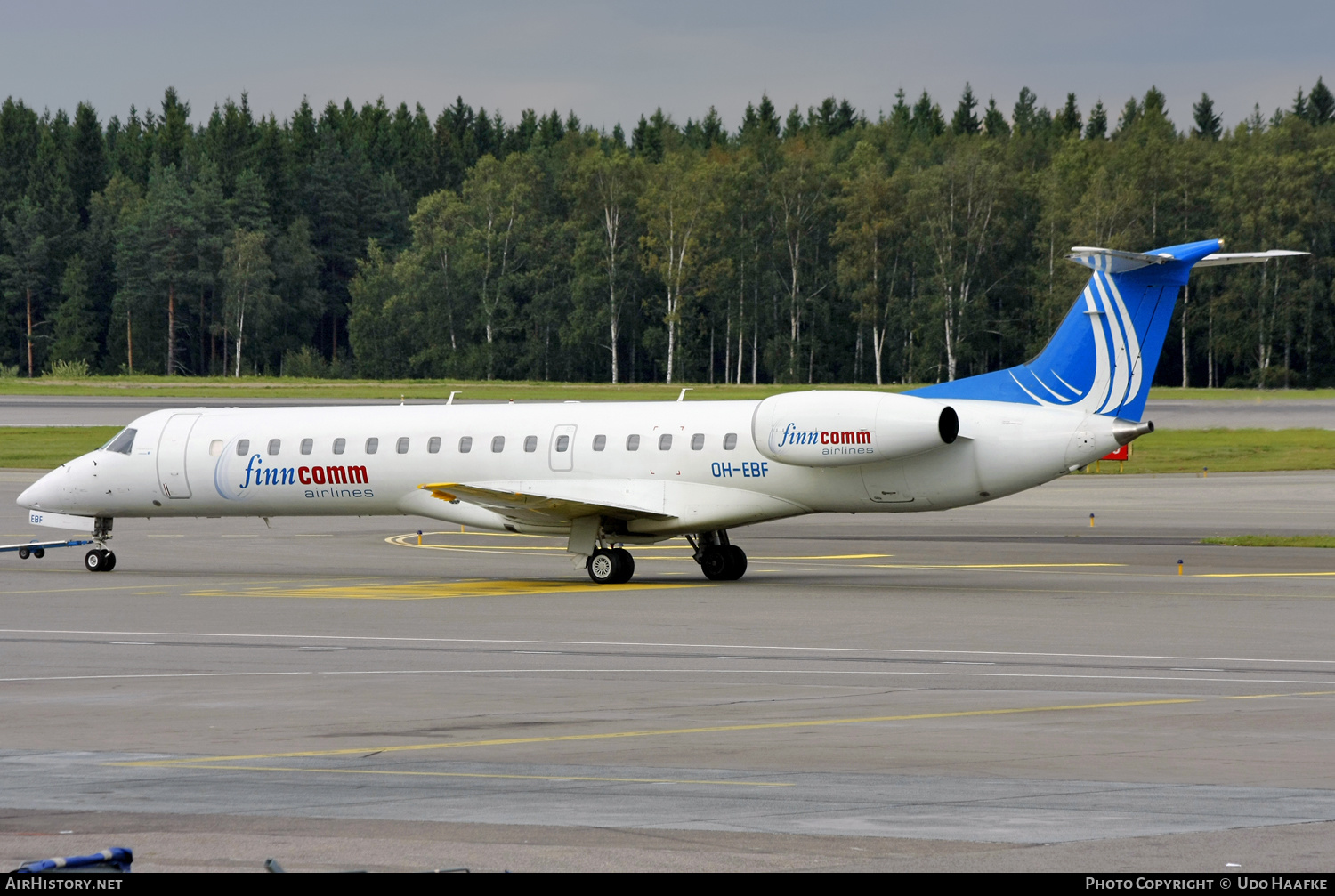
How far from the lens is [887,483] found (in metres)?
25.4

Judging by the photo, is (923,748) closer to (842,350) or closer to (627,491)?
(627,491)

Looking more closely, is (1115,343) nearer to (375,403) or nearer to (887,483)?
(887,483)

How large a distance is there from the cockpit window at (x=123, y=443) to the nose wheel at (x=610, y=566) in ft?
31.7

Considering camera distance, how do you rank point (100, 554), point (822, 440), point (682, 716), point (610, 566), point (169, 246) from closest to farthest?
point (682, 716), point (822, 440), point (610, 566), point (100, 554), point (169, 246)

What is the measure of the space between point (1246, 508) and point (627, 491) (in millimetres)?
20229

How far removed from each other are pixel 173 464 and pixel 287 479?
2408 millimetres

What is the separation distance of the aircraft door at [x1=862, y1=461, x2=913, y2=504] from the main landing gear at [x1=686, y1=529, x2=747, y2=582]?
9.22ft

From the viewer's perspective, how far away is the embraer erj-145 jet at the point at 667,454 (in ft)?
81.9

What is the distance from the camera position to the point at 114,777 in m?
10.9

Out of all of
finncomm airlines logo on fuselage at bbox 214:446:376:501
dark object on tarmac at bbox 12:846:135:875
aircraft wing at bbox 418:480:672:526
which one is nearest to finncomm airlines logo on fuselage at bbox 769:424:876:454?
aircraft wing at bbox 418:480:672:526

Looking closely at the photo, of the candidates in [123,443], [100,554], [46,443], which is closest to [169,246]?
[46,443]

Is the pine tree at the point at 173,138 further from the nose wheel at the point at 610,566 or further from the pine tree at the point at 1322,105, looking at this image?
the nose wheel at the point at 610,566

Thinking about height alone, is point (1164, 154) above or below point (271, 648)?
above

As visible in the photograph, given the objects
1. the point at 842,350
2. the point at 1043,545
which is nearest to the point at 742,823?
the point at 1043,545
